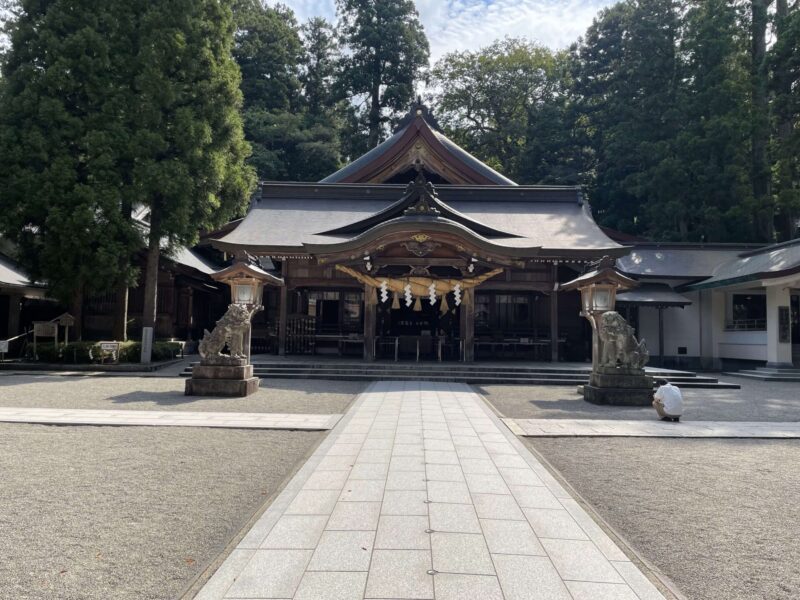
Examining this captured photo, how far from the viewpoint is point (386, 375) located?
1310 cm

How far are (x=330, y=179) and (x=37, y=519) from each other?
62.7 feet

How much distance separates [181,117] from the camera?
1558 centimetres

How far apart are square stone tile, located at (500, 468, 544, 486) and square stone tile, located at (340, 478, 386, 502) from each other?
118cm

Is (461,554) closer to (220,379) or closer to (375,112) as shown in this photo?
(220,379)

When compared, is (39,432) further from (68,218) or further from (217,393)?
(68,218)

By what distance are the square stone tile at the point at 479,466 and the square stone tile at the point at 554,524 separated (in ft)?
3.39

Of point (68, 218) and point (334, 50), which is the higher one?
point (334, 50)

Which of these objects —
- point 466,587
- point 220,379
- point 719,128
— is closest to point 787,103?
point 719,128

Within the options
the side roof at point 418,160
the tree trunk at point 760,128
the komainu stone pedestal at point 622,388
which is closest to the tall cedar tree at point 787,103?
the tree trunk at point 760,128

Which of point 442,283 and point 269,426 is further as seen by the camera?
point 442,283

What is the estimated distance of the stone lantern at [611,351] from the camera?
9.70 meters

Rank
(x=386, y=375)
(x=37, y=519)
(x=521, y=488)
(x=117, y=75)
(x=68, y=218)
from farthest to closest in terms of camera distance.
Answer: (x=117, y=75), (x=68, y=218), (x=386, y=375), (x=521, y=488), (x=37, y=519)

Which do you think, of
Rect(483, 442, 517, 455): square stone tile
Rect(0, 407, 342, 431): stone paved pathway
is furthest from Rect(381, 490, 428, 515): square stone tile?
Rect(0, 407, 342, 431): stone paved pathway

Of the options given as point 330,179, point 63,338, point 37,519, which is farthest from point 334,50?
point 37,519
